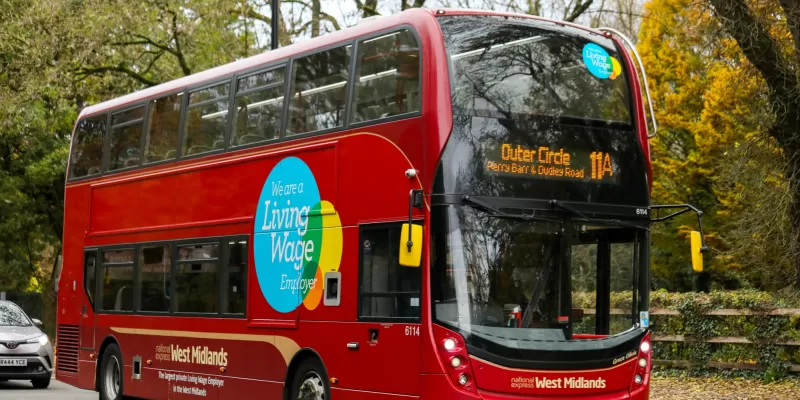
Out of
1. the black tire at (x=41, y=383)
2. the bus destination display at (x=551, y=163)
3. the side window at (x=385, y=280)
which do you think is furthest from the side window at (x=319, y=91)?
the black tire at (x=41, y=383)

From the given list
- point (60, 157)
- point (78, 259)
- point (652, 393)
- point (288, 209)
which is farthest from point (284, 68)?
point (60, 157)

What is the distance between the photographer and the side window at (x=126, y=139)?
17094mm

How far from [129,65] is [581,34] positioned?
20.3 metres

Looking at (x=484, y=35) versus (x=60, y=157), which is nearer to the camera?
(x=484, y=35)

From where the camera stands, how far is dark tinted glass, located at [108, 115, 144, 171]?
17.1m

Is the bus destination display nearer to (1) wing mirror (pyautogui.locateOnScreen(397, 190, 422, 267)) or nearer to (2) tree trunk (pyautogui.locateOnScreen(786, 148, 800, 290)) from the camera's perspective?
(1) wing mirror (pyautogui.locateOnScreen(397, 190, 422, 267))

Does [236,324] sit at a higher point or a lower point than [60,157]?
lower

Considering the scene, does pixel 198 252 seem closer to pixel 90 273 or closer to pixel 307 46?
pixel 307 46

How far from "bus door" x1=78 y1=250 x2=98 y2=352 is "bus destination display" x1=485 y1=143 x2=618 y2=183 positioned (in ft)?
28.9

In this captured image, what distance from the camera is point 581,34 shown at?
Answer: 483 inches

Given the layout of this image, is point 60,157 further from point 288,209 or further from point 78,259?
point 288,209

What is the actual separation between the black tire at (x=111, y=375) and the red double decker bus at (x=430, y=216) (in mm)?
2576

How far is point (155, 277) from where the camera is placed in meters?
16.2

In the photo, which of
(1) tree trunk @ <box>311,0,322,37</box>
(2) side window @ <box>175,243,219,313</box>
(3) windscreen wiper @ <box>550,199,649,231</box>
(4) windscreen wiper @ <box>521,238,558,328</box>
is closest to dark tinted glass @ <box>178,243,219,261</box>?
(2) side window @ <box>175,243,219,313</box>
